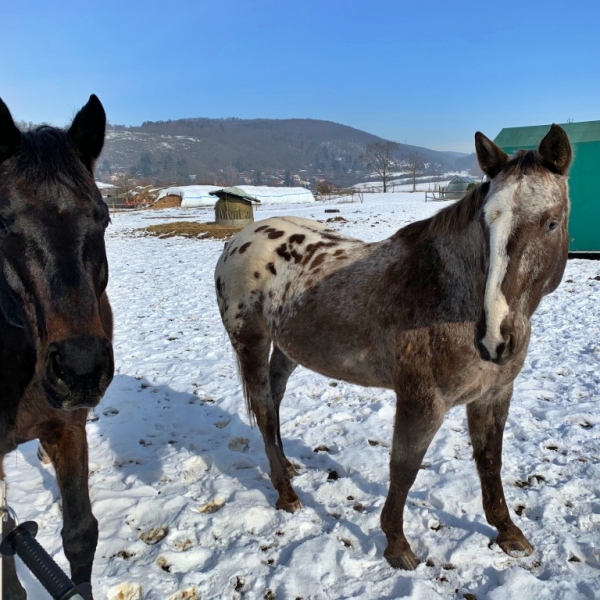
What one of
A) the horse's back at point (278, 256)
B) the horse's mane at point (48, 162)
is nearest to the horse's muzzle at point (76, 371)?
the horse's mane at point (48, 162)

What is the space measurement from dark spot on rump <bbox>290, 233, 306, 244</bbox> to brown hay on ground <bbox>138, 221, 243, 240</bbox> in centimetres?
1603

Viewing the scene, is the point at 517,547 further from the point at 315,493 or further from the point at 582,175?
the point at 582,175

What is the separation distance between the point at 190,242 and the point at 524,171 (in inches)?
703

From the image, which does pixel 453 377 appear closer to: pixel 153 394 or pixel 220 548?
pixel 220 548

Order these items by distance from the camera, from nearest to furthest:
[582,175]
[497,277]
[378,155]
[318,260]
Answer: [497,277] → [318,260] → [582,175] → [378,155]

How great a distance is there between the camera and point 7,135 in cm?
180

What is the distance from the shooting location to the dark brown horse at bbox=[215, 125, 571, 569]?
7.23 ft

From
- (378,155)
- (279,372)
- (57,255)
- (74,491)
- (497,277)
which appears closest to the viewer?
(57,255)

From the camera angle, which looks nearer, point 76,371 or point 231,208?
point 76,371

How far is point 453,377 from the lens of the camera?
8.58ft

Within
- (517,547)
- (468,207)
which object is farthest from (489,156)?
(517,547)

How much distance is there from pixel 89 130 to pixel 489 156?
1985 millimetres

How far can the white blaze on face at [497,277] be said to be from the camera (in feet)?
7.09

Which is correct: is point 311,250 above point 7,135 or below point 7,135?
below
